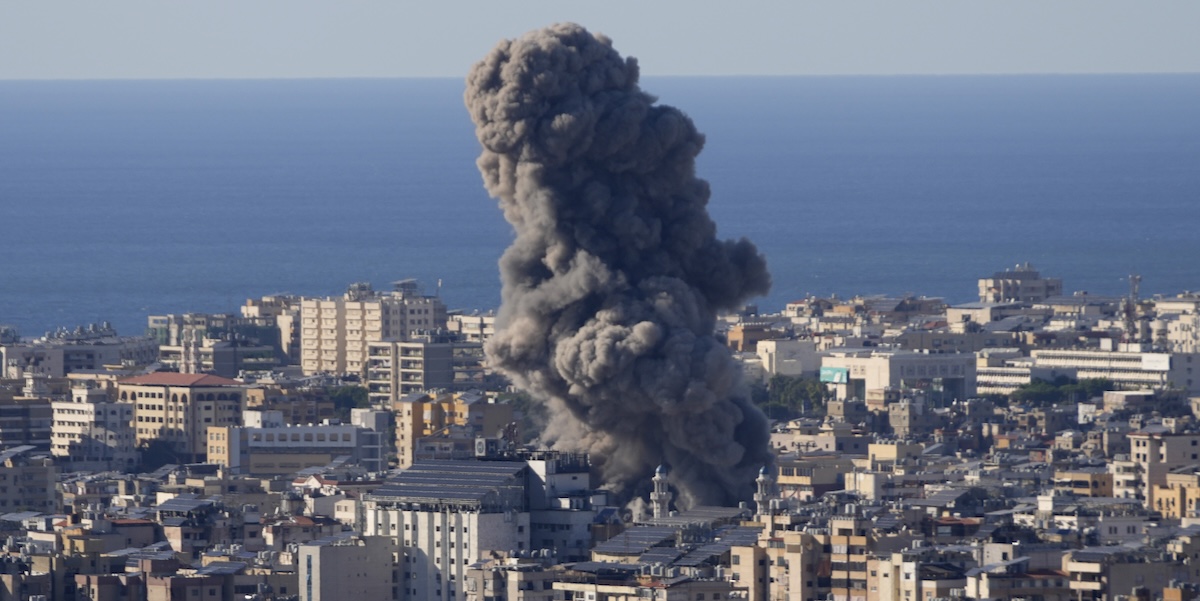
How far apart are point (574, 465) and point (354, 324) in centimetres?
4785

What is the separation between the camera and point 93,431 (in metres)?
89.1

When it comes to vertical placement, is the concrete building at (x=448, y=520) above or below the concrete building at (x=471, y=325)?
below

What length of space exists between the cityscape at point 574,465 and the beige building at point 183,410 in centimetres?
7

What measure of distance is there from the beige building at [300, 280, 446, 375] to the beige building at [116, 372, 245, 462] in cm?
1651

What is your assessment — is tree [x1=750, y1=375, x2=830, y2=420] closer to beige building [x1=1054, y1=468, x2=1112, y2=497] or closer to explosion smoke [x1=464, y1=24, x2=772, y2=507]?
beige building [x1=1054, y1=468, x2=1112, y2=497]

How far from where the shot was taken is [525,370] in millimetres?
63188

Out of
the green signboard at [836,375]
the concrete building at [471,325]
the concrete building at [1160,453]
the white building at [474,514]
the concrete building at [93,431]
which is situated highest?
the concrete building at [471,325]

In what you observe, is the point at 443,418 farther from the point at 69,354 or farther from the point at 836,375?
the point at 69,354

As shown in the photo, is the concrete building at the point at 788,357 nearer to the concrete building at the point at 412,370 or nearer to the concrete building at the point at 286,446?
the concrete building at the point at 412,370

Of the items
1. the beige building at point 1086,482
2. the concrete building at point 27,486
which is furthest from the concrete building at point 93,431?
the beige building at point 1086,482

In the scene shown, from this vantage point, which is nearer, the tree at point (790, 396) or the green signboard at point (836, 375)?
the tree at point (790, 396)

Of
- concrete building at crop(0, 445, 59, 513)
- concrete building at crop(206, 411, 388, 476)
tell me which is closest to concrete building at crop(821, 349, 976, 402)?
concrete building at crop(206, 411, 388, 476)

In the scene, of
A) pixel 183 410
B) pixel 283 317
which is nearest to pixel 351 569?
pixel 183 410

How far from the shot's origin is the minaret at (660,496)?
6025cm
